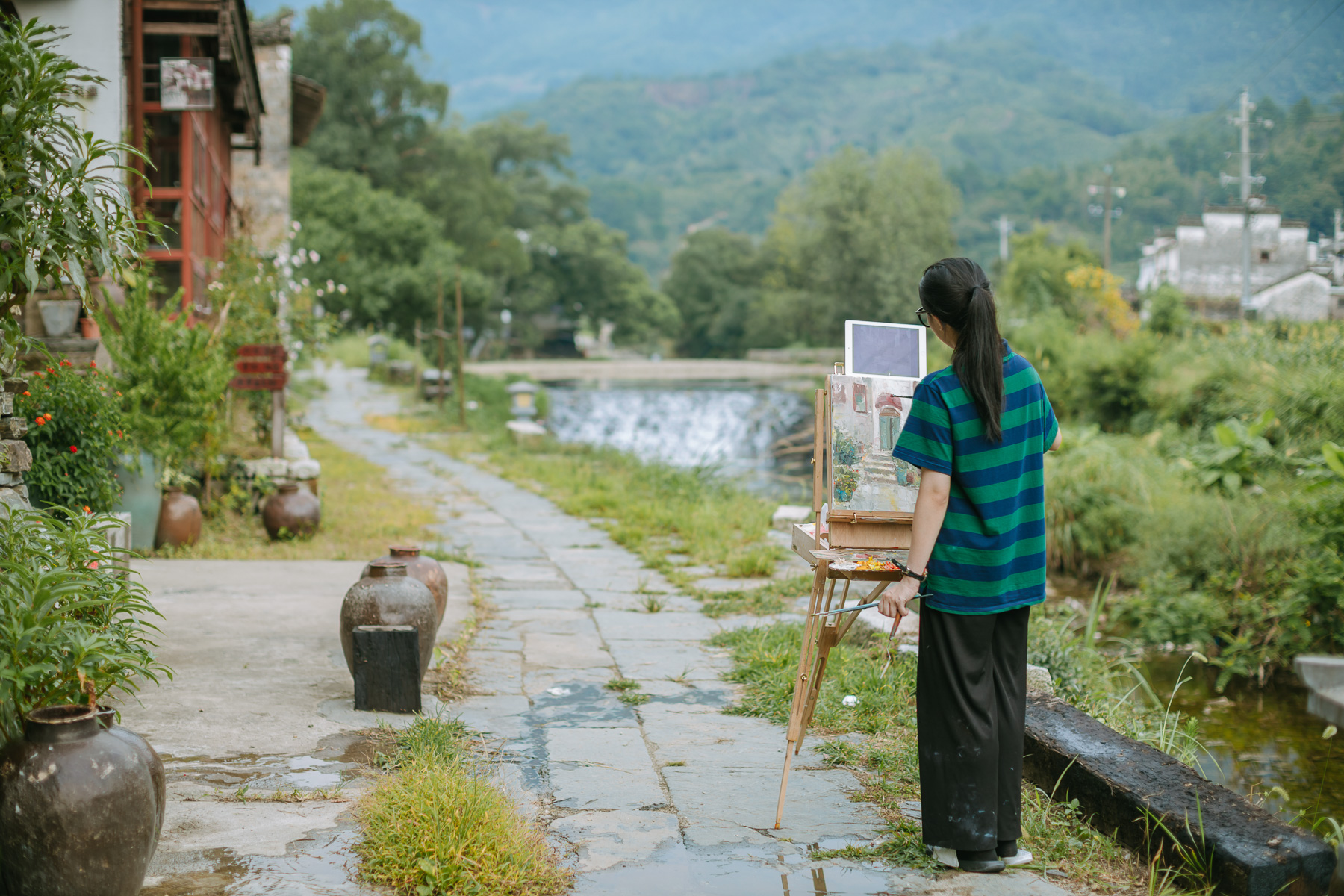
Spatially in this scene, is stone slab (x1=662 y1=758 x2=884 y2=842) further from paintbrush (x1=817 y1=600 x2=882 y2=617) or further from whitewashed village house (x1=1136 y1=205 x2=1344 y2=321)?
whitewashed village house (x1=1136 y1=205 x2=1344 y2=321)

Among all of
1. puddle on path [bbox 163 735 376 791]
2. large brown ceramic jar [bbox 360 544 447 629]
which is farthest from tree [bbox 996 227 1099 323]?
puddle on path [bbox 163 735 376 791]

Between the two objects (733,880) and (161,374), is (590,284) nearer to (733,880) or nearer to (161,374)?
(161,374)

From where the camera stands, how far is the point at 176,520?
7.24 meters

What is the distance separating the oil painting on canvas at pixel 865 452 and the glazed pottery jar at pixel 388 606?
1.98m

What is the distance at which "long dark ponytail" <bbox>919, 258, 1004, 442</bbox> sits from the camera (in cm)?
290

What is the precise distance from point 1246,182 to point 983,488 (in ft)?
84.1

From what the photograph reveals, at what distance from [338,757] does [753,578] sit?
4054mm

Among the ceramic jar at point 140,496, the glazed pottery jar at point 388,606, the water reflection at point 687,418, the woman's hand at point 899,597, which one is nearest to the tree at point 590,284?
the water reflection at point 687,418

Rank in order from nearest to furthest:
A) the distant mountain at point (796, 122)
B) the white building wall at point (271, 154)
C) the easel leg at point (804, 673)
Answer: the easel leg at point (804, 673), the white building wall at point (271, 154), the distant mountain at point (796, 122)

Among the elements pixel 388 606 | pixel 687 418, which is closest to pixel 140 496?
pixel 388 606

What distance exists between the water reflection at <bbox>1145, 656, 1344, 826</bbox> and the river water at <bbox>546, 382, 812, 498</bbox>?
9.61 m

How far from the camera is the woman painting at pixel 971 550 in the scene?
2938 mm

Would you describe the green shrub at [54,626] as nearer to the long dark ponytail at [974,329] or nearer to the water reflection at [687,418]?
the long dark ponytail at [974,329]

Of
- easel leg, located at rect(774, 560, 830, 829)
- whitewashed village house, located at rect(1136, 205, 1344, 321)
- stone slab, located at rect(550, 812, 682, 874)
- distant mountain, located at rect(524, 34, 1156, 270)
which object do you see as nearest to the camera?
stone slab, located at rect(550, 812, 682, 874)
